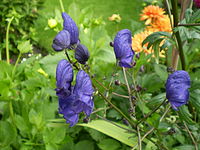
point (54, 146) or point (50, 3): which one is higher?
point (50, 3)

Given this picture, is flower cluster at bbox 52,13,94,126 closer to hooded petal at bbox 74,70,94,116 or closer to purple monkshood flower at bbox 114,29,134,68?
hooded petal at bbox 74,70,94,116

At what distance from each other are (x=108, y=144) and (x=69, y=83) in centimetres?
56

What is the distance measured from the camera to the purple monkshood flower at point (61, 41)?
67 centimetres

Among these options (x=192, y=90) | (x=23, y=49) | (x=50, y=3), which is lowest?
(x=192, y=90)

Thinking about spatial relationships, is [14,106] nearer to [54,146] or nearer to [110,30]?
[54,146]

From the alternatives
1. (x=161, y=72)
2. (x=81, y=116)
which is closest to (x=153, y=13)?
(x=161, y=72)

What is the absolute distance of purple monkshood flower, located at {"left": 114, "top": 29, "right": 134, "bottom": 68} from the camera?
0.80 metres

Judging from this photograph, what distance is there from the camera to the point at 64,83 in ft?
2.29

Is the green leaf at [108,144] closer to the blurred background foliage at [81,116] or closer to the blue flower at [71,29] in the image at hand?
the blurred background foliage at [81,116]

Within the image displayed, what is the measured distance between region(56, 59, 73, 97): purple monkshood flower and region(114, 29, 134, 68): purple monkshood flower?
0.54ft

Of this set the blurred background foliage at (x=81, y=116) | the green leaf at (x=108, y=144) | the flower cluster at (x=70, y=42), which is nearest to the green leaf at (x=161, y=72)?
the blurred background foliage at (x=81, y=116)

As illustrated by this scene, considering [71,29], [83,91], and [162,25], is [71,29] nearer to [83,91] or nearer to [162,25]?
[83,91]

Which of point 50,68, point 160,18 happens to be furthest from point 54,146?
point 160,18

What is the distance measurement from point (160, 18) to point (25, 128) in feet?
3.17
